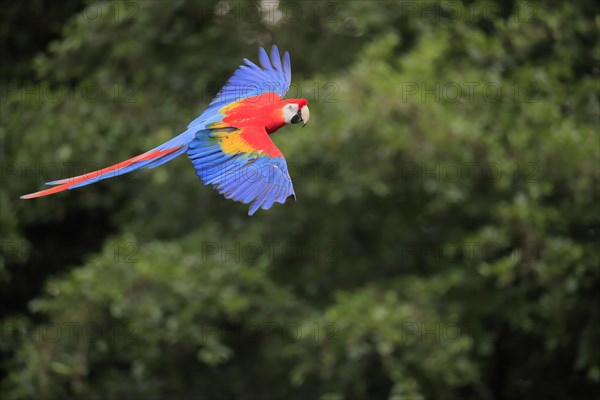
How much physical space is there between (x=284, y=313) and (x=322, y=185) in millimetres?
885

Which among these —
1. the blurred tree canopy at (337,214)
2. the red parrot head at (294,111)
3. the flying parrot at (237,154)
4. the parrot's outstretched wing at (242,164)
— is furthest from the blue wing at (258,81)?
the blurred tree canopy at (337,214)

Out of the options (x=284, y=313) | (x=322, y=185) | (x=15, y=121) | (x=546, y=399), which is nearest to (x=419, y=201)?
(x=322, y=185)

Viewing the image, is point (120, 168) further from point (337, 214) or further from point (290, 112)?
point (337, 214)

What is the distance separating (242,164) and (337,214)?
3.83 metres

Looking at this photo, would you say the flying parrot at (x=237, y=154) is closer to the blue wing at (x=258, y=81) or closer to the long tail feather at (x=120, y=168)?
the long tail feather at (x=120, y=168)

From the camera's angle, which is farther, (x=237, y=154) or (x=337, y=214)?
(x=337, y=214)

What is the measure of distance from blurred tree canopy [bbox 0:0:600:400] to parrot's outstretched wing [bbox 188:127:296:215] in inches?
122

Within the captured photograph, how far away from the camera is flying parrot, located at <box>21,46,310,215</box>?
288 cm

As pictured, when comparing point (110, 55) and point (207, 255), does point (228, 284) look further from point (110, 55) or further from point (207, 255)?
point (110, 55)

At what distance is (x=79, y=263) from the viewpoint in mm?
7945

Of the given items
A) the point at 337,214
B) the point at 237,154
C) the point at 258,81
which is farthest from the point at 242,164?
the point at 337,214

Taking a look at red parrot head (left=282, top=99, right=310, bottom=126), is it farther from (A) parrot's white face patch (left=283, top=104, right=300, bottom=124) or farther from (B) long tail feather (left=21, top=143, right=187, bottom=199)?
(B) long tail feather (left=21, top=143, right=187, bottom=199)

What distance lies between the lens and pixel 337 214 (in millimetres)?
6816

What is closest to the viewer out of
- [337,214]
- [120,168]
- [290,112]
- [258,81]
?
[120,168]
